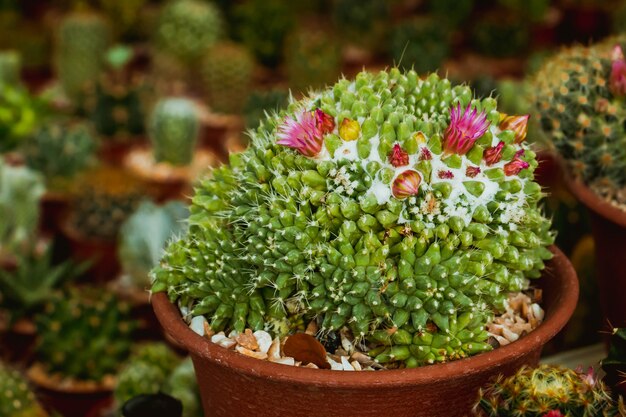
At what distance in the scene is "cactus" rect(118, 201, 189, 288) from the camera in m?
3.05

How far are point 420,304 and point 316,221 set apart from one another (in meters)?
0.21

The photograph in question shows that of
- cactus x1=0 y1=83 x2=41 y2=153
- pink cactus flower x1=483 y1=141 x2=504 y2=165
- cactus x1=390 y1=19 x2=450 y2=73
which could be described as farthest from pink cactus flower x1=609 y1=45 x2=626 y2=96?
cactus x1=0 y1=83 x2=41 y2=153

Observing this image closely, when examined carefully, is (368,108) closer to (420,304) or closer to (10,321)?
(420,304)

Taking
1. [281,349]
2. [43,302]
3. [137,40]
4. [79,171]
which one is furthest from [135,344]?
[137,40]

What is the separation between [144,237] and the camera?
10.1 ft

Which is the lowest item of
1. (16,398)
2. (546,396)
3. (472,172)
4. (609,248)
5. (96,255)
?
(96,255)

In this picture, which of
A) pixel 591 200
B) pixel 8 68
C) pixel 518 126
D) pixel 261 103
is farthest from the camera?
pixel 8 68

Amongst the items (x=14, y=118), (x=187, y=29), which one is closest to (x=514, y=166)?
(x=14, y=118)

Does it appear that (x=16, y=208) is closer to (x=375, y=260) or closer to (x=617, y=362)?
(x=375, y=260)

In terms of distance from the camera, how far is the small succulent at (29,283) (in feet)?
9.64

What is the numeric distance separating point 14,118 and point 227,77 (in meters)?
1.12

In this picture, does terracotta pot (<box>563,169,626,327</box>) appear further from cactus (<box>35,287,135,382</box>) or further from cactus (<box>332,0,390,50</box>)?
cactus (<box>332,0,390,50</box>)

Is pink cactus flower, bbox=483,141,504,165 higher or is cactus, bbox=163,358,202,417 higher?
pink cactus flower, bbox=483,141,504,165

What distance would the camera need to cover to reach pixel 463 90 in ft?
5.38
